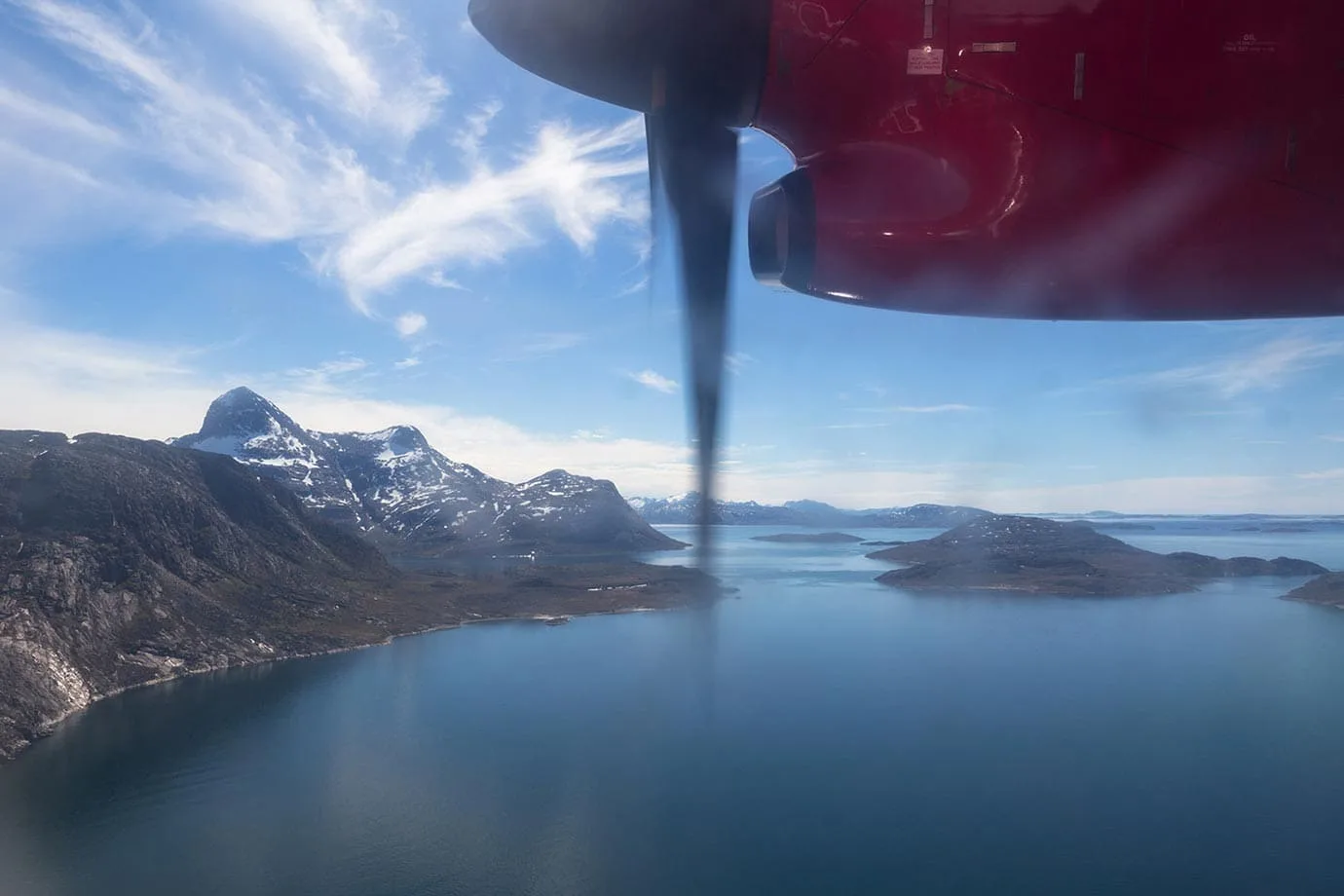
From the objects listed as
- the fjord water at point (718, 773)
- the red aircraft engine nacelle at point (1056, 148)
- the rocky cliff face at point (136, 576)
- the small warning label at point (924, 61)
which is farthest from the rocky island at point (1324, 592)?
the small warning label at point (924, 61)

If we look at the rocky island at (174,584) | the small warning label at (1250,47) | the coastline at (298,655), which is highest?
the small warning label at (1250,47)

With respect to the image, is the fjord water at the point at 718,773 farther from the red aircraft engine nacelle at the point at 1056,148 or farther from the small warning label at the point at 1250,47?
the small warning label at the point at 1250,47

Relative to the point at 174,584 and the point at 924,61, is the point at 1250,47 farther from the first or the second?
the point at 174,584

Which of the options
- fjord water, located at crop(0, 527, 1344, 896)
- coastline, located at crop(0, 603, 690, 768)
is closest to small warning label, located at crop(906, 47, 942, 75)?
fjord water, located at crop(0, 527, 1344, 896)

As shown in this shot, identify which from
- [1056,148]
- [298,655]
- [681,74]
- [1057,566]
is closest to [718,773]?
[1056,148]

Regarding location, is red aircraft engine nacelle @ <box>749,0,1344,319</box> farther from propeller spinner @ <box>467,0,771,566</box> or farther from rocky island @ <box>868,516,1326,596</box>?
rocky island @ <box>868,516,1326,596</box>

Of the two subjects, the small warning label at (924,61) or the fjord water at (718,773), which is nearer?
the small warning label at (924,61)
